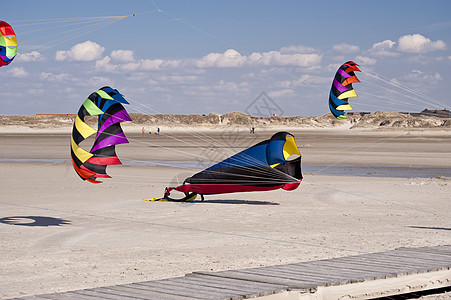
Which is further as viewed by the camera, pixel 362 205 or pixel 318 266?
pixel 362 205

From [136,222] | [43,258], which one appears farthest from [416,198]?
[43,258]

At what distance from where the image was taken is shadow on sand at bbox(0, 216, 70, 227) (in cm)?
1182

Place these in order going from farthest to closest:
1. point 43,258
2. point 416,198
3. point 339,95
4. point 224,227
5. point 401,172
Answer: point 401,172 → point 339,95 → point 416,198 → point 224,227 → point 43,258

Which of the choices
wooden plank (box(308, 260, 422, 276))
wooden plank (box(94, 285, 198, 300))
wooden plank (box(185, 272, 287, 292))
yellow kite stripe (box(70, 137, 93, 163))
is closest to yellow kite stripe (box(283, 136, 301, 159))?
yellow kite stripe (box(70, 137, 93, 163))

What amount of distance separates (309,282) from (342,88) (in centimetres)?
1251

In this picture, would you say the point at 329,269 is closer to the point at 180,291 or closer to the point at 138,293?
the point at 180,291

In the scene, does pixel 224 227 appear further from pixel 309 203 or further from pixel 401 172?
pixel 401 172

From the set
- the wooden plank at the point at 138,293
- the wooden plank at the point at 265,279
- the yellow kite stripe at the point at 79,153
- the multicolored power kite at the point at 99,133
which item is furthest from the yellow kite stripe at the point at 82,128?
the wooden plank at the point at 138,293

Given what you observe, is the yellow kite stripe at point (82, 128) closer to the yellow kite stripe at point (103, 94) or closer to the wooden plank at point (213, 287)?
the yellow kite stripe at point (103, 94)

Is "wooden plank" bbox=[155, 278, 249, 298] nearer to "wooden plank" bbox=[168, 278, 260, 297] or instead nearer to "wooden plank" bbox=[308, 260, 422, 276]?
"wooden plank" bbox=[168, 278, 260, 297]

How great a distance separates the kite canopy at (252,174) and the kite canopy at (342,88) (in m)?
4.01

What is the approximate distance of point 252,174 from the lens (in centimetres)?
1491

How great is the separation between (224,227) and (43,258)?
12.2 feet

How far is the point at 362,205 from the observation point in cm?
1472
